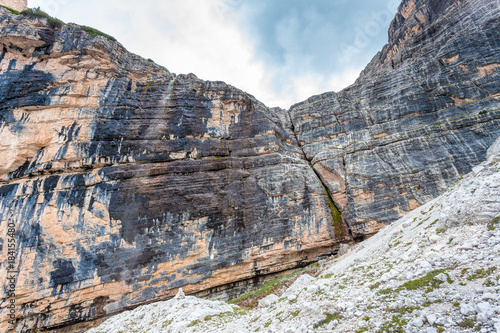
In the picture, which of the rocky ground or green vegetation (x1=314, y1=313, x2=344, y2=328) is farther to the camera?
green vegetation (x1=314, y1=313, x2=344, y2=328)

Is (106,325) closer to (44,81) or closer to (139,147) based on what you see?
(139,147)

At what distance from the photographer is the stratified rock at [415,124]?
81.5 ft

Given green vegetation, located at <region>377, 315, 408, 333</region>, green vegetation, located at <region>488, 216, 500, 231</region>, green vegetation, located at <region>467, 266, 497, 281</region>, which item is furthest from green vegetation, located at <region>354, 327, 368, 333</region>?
green vegetation, located at <region>488, 216, 500, 231</region>

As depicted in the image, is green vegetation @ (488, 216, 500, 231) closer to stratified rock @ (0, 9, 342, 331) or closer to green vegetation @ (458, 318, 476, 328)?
green vegetation @ (458, 318, 476, 328)

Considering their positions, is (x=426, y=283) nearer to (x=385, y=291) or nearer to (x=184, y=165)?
(x=385, y=291)

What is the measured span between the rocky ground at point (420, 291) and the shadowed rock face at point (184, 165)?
1185cm

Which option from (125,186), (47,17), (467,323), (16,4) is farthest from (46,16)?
(467,323)

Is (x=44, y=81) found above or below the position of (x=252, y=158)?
above

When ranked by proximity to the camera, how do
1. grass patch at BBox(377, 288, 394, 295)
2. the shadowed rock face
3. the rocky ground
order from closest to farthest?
1. the rocky ground
2. grass patch at BBox(377, 288, 394, 295)
3. the shadowed rock face

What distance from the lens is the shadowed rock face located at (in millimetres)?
19438

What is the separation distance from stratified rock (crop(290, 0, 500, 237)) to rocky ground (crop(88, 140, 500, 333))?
16.4 meters

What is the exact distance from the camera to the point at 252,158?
91.6ft

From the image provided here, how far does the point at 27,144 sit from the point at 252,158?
953 inches

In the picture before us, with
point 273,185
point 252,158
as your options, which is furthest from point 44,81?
point 273,185
